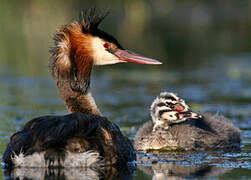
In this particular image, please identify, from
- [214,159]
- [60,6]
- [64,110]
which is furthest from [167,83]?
[60,6]

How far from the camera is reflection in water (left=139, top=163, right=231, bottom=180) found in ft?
23.4

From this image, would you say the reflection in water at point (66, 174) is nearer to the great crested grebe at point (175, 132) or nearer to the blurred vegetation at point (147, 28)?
the great crested grebe at point (175, 132)

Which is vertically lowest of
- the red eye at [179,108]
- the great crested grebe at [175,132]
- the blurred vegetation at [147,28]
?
the blurred vegetation at [147,28]

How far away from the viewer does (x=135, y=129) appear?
440 inches

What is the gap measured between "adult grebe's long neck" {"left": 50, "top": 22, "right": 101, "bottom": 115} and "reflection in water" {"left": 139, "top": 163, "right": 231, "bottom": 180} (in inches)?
52.2

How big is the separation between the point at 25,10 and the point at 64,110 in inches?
772

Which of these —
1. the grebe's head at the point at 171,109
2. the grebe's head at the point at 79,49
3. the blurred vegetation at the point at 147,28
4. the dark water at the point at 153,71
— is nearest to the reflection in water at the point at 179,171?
the dark water at the point at 153,71

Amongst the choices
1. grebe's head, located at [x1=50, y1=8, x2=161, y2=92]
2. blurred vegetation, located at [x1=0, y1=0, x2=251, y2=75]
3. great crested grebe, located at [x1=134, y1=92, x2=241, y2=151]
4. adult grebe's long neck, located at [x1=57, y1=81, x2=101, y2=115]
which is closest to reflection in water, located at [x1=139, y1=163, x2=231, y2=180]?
adult grebe's long neck, located at [x1=57, y1=81, x2=101, y2=115]

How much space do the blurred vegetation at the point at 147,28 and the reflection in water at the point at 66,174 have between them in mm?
11103

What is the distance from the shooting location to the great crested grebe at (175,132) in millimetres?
9711

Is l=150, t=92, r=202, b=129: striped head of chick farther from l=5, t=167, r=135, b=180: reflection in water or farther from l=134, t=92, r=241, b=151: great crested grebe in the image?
l=5, t=167, r=135, b=180: reflection in water

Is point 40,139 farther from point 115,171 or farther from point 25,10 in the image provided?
point 25,10

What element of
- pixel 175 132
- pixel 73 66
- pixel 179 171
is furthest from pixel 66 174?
pixel 175 132

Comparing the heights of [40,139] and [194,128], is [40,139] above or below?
above
